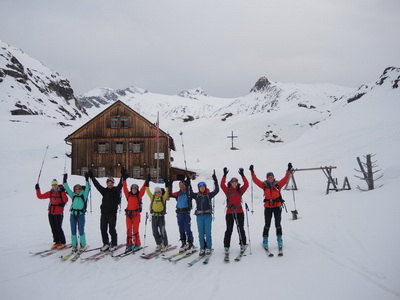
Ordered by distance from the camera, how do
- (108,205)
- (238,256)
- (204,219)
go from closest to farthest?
(238,256), (204,219), (108,205)

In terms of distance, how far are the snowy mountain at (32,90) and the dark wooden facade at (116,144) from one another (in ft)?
167

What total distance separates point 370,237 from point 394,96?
46181 millimetres

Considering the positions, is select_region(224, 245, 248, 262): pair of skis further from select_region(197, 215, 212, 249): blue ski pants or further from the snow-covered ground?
select_region(197, 215, 212, 249): blue ski pants

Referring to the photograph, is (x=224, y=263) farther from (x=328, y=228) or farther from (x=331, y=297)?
(x=328, y=228)

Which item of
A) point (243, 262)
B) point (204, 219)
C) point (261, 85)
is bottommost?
point (243, 262)

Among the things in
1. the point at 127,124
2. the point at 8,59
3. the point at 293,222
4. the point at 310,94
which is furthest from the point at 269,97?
the point at 293,222

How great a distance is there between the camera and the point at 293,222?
1162 cm

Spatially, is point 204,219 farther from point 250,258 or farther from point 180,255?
point 250,258

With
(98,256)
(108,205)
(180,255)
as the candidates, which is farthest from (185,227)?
(98,256)

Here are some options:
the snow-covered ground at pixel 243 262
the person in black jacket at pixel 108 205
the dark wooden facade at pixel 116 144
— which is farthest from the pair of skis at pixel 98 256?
the dark wooden facade at pixel 116 144

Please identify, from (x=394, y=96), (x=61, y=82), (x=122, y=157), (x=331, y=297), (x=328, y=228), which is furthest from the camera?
(x=61, y=82)

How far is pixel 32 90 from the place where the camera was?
3551 inches

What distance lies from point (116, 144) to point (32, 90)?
258ft

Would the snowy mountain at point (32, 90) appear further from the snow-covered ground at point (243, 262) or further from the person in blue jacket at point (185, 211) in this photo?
the person in blue jacket at point (185, 211)
